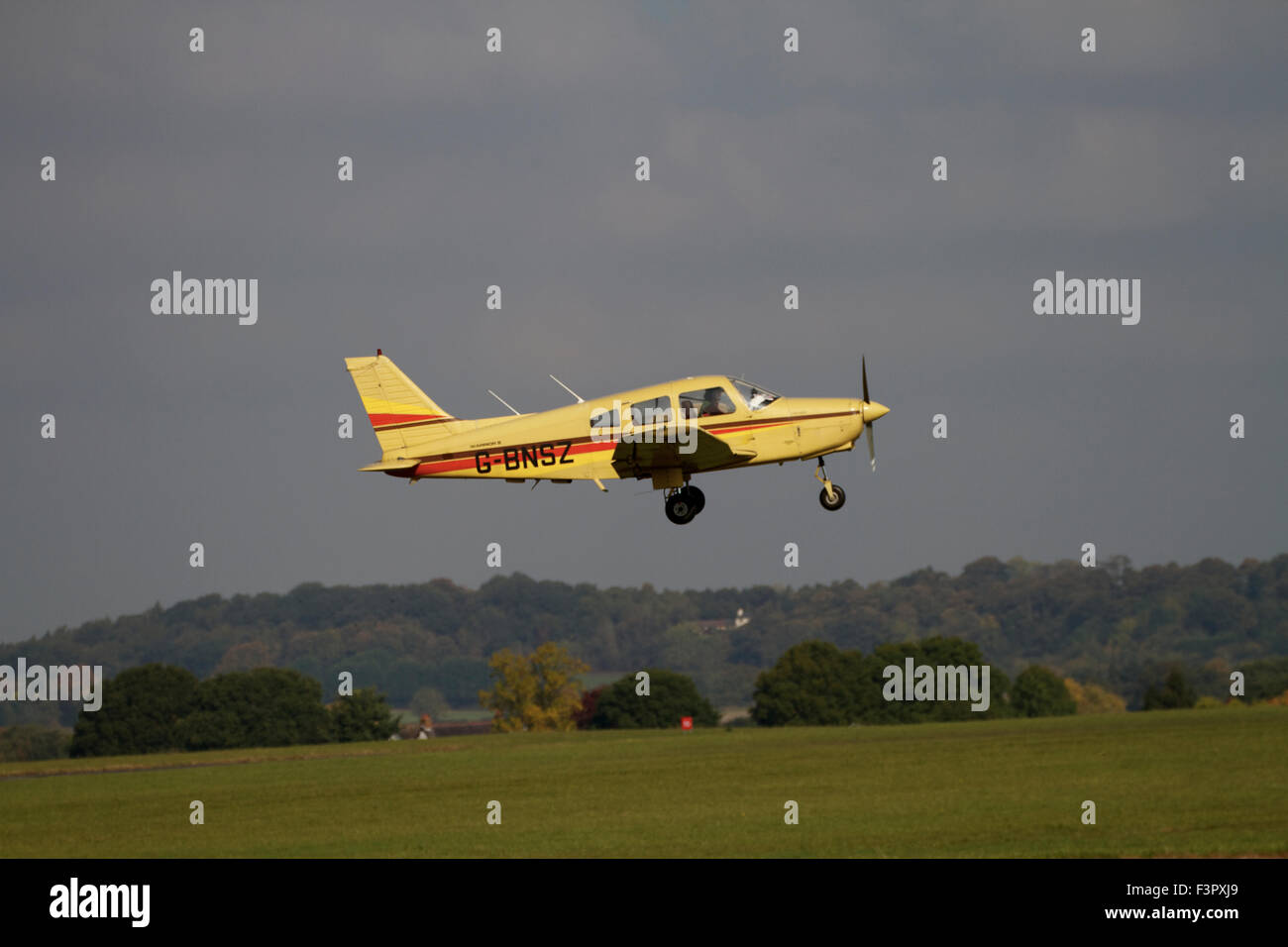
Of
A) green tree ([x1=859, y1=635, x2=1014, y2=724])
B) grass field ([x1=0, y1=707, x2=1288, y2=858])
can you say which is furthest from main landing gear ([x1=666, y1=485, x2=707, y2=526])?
green tree ([x1=859, y1=635, x2=1014, y2=724])

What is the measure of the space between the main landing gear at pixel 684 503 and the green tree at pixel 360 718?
573 ft

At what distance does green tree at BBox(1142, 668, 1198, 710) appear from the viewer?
192 meters

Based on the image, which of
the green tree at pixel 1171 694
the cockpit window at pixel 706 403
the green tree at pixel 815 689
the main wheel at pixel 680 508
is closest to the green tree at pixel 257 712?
the green tree at pixel 815 689

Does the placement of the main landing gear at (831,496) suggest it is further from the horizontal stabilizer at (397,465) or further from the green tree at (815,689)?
the green tree at (815,689)

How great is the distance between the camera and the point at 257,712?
610 feet

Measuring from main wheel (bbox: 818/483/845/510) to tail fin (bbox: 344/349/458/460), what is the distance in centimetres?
736

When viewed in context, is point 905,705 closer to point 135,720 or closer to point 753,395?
point 135,720

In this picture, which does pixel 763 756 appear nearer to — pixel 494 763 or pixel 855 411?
pixel 494 763

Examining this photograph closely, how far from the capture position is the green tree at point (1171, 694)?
629 ft

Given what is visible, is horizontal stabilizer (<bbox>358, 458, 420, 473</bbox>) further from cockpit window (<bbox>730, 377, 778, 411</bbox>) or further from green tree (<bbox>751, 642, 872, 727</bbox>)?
green tree (<bbox>751, 642, 872, 727</bbox>)
